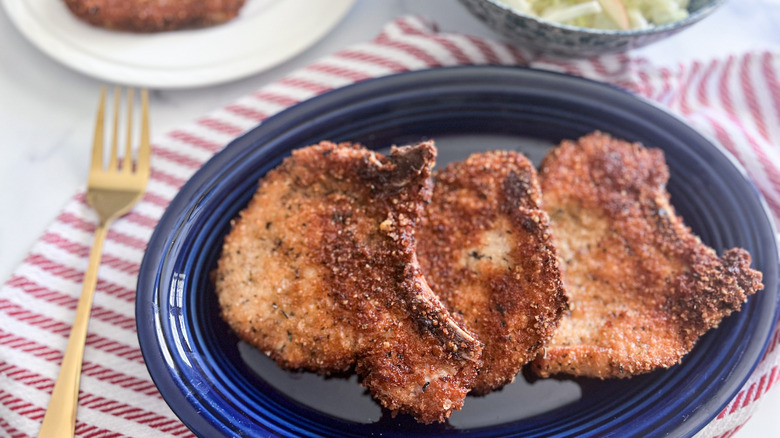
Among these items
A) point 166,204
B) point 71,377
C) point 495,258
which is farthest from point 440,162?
point 71,377

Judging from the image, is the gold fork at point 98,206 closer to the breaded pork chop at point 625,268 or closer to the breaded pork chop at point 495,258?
the breaded pork chop at point 495,258

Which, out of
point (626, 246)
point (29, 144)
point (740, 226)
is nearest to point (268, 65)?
point (29, 144)

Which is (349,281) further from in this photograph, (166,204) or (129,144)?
(129,144)

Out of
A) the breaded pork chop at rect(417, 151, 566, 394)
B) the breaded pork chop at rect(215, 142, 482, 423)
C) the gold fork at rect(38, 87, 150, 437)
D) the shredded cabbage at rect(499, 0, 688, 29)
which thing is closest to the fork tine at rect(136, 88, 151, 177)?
the gold fork at rect(38, 87, 150, 437)

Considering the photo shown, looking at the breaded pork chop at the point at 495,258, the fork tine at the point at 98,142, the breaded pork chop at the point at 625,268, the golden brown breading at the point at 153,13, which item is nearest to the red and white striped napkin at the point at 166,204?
the fork tine at the point at 98,142

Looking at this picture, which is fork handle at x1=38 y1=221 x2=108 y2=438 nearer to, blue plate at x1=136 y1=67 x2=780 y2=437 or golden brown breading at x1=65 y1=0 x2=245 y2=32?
blue plate at x1=136 y1=67 x2=780 y2=437
